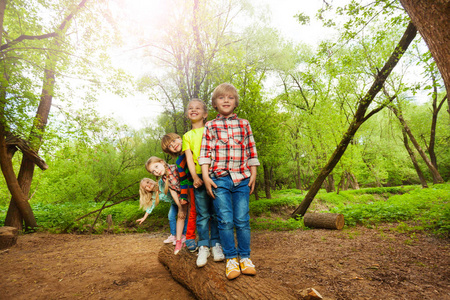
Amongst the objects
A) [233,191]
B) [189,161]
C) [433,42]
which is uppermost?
[433,42]

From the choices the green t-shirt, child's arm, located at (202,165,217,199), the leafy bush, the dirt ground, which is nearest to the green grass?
the leafy bush

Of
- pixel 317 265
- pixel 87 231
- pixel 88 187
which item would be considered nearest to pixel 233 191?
pixel 317 265

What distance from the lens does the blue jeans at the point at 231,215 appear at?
238cm

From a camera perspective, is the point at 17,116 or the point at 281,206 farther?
the point at 281,206

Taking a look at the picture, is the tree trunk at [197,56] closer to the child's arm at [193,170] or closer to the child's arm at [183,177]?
the child's arm at [183,177]

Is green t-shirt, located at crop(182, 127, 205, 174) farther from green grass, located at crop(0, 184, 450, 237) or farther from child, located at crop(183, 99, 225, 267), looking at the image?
green grass, located at crop(0, 184, 450, 237)

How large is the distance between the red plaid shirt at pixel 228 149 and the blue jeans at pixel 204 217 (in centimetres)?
40

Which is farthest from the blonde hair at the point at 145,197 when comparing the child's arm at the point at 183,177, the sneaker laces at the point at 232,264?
the sneaker laces at the point at 232,264

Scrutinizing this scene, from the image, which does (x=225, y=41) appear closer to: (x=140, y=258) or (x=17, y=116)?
(x=17, y=116)

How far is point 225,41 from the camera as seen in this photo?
Result: 33.0ft

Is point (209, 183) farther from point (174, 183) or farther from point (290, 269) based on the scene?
point (290, 269)

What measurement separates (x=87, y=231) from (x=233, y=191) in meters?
8.52

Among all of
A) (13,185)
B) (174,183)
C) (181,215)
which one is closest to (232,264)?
(181,215)

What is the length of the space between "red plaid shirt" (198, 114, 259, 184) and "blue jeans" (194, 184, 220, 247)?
40 centimetres
